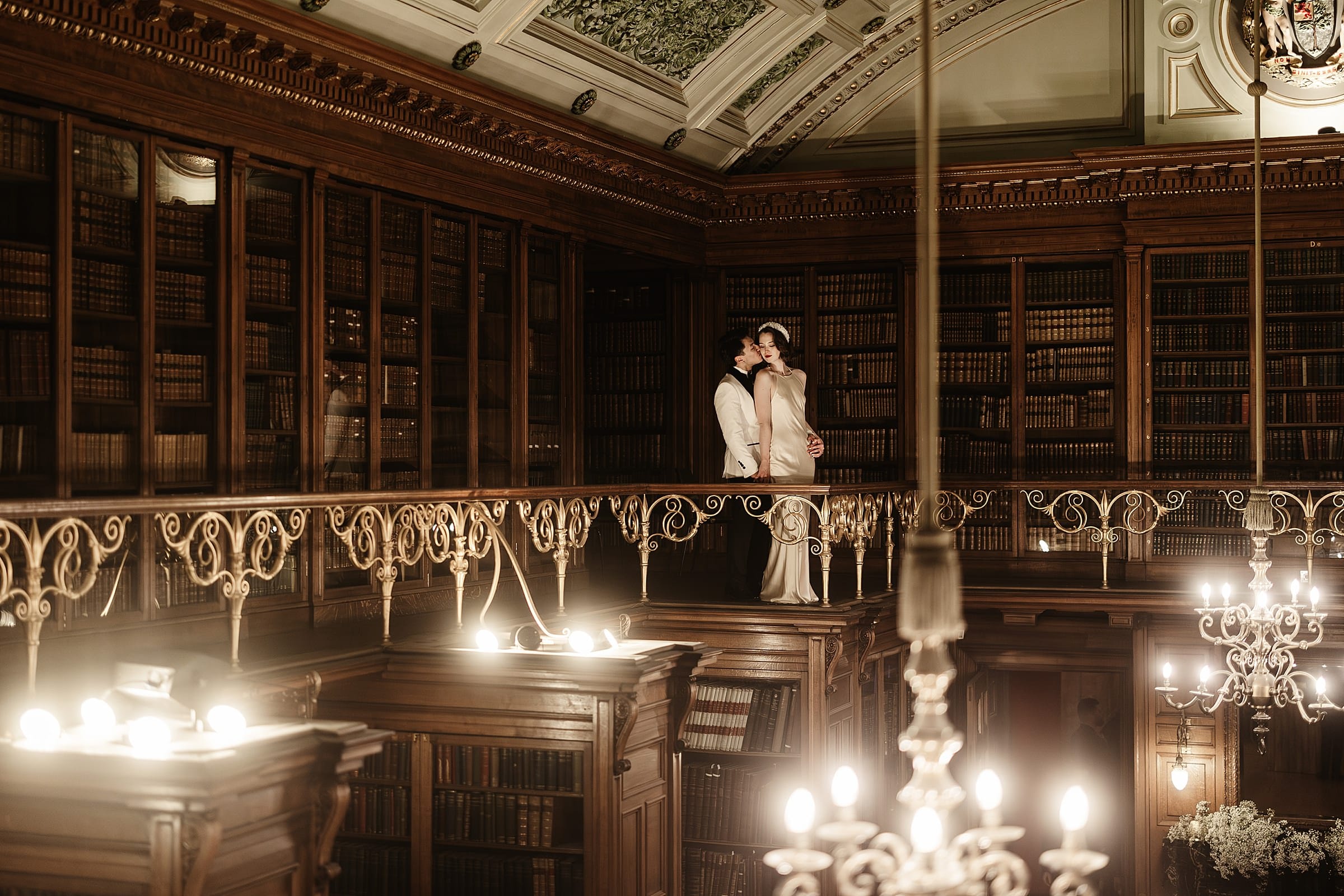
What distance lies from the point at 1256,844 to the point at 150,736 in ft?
22.4

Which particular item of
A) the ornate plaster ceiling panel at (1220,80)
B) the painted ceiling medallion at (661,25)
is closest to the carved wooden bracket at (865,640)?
the painted ceiling medallion at (661,25)

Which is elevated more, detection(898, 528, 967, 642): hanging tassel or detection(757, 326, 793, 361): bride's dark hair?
detection(757, 326, 793, 361): bride's dark hair

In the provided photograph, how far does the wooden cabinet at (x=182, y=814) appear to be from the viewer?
2801 millimetres

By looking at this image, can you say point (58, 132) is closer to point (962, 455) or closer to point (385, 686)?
point (385, 686)

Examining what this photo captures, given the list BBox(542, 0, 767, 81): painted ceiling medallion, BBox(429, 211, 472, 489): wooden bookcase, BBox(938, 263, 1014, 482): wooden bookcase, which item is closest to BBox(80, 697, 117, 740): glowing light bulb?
BBox(429, 211, 472, 489): wooden bookcase

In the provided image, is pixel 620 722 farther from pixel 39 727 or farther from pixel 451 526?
pixel 39 727

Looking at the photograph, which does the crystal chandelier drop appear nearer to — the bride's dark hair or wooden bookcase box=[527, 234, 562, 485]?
the bride's dark hair

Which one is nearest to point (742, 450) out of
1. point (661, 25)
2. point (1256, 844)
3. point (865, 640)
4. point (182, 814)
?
point (865, 640)

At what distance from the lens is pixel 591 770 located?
15.1 ft

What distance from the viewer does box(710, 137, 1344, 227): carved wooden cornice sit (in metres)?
8.18

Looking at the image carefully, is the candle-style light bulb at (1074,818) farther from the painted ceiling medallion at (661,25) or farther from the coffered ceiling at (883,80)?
the coffered ceiling at (883,80)

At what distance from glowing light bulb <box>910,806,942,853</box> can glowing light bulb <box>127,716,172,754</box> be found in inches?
64.1

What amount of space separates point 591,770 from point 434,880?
0.93 meters

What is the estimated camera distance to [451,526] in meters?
5.82
